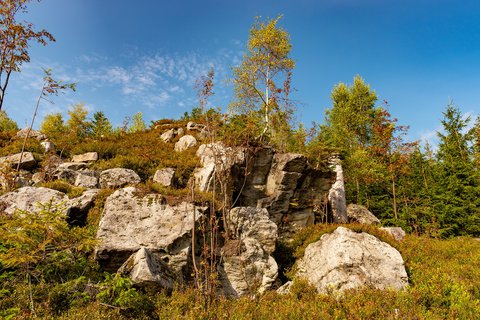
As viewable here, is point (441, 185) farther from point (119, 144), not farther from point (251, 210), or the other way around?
point (119, 144)

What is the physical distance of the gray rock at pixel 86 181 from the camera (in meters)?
11.4

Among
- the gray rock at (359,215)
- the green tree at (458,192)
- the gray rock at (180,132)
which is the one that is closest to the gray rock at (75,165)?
the gray rock at (180,132)

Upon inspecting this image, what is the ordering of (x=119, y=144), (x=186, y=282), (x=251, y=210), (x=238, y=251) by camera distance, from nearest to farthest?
(x=186, y=282), (x=238, y=251), (x=251, y=210), (x=119, y=144)

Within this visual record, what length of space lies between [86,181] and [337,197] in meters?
12.9

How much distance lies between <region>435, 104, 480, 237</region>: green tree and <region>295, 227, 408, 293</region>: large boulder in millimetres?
16106

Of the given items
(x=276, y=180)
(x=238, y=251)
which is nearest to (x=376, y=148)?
(x=276, y=180)

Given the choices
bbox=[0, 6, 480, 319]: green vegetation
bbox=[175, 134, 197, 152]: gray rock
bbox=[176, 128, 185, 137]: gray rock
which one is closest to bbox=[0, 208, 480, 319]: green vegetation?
bbox=[0, 6, 480, 319]: green vegetation

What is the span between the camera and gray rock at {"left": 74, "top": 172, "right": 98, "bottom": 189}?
11.4 meters

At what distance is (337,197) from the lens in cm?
1502

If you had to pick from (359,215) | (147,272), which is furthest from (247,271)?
(359,215)

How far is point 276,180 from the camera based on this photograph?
508 inches

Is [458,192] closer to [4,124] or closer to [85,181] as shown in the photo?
[85,181]

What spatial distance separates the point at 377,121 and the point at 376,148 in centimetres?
281

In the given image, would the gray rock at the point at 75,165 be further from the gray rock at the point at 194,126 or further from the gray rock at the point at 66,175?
the gray rock at the point at 194,126
